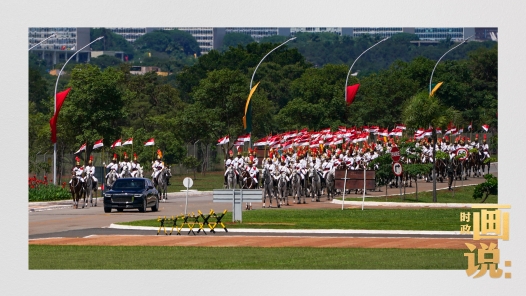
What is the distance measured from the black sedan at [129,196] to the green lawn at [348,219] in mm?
4348

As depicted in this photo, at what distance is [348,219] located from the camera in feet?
142

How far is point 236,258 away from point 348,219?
1401 cm

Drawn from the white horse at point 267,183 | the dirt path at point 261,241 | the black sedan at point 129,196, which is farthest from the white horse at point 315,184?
the dirt path at point 261,241

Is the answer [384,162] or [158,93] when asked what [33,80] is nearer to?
[158,93]

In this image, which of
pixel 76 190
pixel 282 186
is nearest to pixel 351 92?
pixel 282 186

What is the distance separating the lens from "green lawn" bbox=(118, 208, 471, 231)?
130 ft

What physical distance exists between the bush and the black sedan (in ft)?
26.4

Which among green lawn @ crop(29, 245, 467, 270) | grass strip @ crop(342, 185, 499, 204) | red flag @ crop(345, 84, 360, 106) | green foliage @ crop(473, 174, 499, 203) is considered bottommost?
green lawn @ crop(29, 245, 467, 270)

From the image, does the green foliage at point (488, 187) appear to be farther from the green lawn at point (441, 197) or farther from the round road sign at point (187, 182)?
the round road sign at point (187, 182)

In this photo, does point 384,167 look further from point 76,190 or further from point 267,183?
point 76,190

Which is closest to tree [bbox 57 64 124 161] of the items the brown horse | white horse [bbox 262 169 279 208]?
the brown horse

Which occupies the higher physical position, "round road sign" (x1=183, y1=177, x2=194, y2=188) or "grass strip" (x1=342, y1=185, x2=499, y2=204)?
"round road sign" (x1=183, y1=177, x2=194, y2=188)

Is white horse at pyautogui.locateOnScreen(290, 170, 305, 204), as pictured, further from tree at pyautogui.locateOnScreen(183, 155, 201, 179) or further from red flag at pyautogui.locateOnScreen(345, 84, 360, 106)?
red flag at pyautogui.locateOnScreen(345, 84, 360, 106)

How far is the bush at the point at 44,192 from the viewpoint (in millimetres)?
55688
